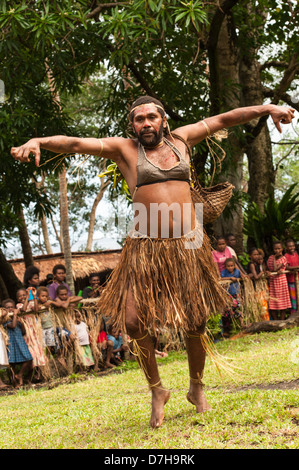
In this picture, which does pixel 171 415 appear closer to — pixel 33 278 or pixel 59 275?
pixel 33 278

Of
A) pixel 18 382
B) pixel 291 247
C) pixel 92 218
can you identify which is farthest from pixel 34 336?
pixel 92 218

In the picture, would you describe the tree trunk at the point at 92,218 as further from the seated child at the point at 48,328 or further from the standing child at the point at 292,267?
the seated child at the point at 48,328

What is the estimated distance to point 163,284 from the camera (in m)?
3.61

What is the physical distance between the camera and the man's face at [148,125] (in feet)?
12.3

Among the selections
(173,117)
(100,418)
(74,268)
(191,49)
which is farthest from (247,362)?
(74,268)

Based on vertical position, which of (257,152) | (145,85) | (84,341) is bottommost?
(84,341)

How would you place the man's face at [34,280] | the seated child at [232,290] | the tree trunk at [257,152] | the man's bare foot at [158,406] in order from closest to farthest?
the man's bare foot at [158,406] → the man's face at [34,280] → the seated child at [232,290] → the tree trunk at [257,152]

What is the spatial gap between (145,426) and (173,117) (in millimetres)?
7003

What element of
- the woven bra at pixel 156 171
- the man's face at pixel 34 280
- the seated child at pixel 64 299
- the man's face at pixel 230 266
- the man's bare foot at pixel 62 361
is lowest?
the man's bare foot at pixel 62 361

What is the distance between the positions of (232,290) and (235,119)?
5.49 metres

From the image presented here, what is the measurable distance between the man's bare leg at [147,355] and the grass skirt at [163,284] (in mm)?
44

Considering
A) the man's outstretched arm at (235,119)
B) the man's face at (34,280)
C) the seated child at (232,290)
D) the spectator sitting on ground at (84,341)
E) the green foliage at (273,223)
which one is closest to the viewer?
the man's outstretched arm at (235,119)

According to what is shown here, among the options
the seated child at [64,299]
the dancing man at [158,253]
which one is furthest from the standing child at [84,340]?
the dancing man at [158,253]

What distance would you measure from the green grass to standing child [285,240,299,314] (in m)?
3.66
